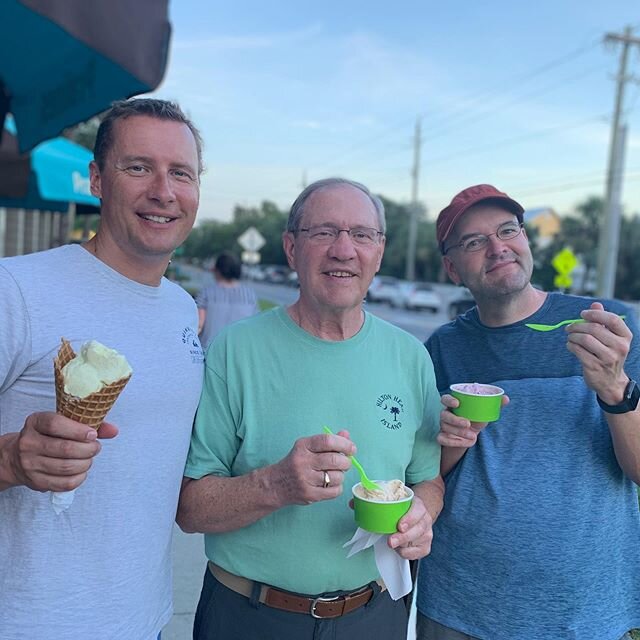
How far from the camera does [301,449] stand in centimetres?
165

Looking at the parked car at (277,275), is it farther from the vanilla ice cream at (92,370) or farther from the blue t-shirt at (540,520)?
the vanilla ice cream at (92,370)

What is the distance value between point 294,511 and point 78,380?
0.89m

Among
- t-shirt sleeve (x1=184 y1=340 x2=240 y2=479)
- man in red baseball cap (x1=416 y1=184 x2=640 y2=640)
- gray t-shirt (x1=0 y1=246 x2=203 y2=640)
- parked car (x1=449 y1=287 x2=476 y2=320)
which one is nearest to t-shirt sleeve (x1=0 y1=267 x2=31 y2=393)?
gray t-shirt (x1=0 y1=246 x2=203 y2=640)

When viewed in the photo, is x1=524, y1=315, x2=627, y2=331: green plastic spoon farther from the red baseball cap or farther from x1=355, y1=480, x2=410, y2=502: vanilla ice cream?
x1=355, y1=480, x2=410, y2=502: vanilla ice cream

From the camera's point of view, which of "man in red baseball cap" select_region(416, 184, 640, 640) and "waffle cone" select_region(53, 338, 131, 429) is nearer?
"waffle cone" select_region(53, 338, 131, 429)

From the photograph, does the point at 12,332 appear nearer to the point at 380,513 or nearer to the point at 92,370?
the point at 92,370

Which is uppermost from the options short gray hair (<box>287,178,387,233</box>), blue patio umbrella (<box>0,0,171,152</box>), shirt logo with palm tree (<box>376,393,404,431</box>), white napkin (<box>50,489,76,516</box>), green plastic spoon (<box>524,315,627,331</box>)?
blue patio umbrella (<box>0,0,171,152</box>)

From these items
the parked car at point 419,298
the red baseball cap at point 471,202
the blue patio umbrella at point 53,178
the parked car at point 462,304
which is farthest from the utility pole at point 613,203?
the red baseball cap at point 471,202

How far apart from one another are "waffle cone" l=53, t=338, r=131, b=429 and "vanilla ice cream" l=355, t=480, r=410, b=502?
791 mm

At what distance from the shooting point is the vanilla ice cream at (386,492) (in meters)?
1.74

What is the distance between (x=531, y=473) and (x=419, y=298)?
1322 inches

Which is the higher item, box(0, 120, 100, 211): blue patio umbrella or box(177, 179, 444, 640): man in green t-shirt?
box(0, 120, 100, 211): blue patio umbrella

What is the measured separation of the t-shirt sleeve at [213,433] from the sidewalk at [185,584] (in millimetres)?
1475

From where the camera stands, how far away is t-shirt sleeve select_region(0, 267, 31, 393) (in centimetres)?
153
